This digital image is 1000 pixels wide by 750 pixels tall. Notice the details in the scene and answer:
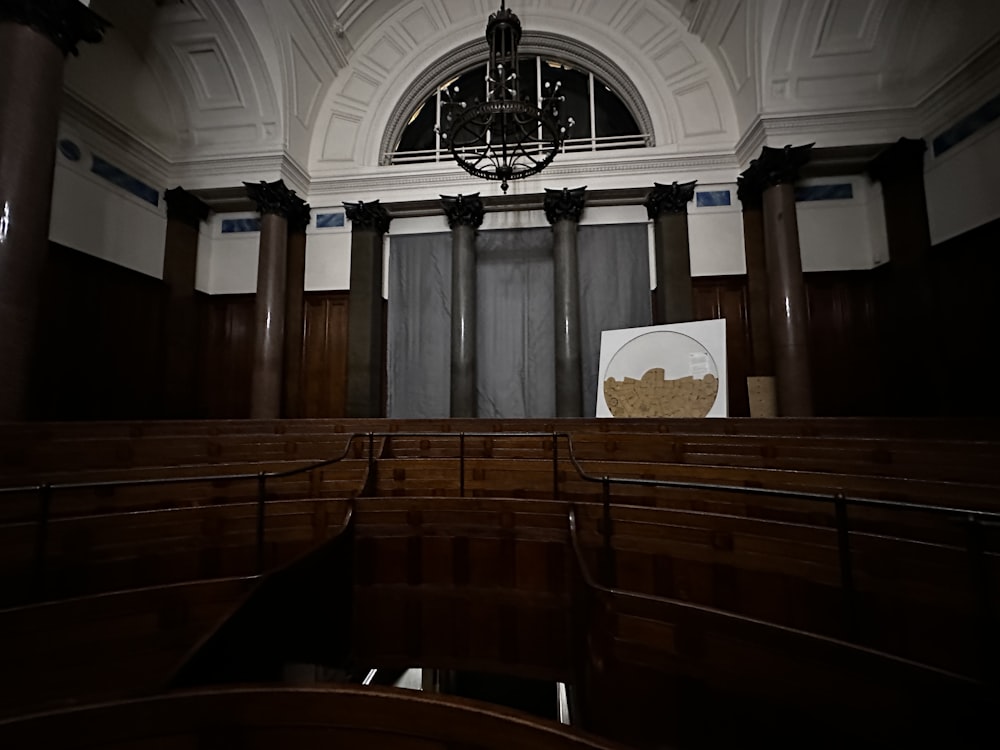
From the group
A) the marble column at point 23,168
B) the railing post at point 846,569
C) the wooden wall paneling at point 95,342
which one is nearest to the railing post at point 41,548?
the marble column at point 23,168

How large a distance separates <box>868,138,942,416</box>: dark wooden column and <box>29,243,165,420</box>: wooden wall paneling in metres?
9.97

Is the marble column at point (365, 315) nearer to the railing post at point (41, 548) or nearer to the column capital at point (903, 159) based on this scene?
the railing post at point (41, 548)

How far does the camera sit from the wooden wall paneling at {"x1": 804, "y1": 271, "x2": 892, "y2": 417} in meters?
6.39

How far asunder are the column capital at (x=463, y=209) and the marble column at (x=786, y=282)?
154 inches

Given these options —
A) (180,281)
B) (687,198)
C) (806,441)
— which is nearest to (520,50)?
(687,198)

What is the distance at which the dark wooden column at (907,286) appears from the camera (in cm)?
575

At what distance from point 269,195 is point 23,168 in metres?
3.50

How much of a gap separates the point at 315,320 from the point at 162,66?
13.2 feet

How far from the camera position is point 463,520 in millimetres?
3100

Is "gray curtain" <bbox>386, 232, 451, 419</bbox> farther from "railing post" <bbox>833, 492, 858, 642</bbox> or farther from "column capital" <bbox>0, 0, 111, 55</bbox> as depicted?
"railing post" <bbox>833, 492, 858, 642</bbox>

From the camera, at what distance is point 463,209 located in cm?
725

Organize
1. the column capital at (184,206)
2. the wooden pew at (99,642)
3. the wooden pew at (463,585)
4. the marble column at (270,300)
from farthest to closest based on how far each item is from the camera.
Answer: the column capital at (184,206) → the marble column at (270,300) → the wooden pew at (463,585) → the wooden pew at (99,642)

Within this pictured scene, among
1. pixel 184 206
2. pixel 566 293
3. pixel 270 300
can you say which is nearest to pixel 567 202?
pixel 566 293

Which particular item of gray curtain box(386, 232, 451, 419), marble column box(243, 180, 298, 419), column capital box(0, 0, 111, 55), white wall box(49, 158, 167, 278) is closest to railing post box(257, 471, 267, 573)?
column capital box(0, 0, 111, 55)
